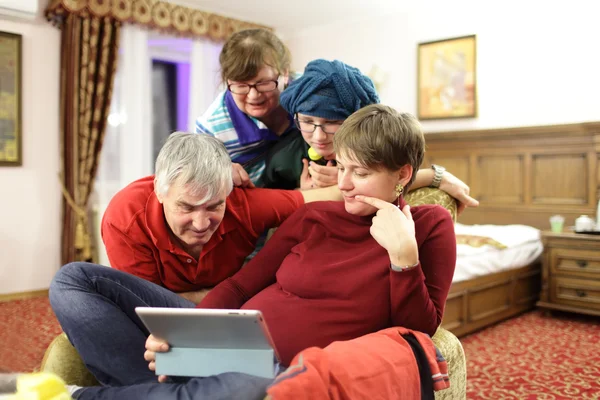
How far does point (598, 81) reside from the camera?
415cm

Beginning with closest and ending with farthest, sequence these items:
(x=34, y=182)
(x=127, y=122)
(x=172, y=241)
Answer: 1. (x=172, y=241)
2. (x=34, y=182)
3. (x=127, y=122)

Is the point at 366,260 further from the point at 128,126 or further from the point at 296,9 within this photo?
the point at 296,9

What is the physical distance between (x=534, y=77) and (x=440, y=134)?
933mm

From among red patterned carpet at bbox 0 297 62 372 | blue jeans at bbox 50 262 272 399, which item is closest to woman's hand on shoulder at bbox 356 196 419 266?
blue jeans at bbox 50 262 272 399

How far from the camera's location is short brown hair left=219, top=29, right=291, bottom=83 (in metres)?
1.86

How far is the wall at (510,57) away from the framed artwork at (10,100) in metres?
3.26

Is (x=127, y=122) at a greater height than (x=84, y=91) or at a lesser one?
lesser

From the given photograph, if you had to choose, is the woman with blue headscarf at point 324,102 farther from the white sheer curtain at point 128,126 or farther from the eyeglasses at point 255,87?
the white sheer curtain at point 128,126

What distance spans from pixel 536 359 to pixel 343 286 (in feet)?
7.19

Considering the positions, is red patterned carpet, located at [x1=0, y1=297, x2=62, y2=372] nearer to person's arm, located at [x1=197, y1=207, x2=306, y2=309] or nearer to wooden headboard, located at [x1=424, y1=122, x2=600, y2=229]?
person's arm, located at [x1=197, y1=207, x2=306, y2=309]

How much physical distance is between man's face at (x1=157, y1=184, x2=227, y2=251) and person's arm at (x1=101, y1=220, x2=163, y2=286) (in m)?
0.11

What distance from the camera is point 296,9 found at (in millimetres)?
5383

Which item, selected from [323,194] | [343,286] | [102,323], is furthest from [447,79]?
[102,323]

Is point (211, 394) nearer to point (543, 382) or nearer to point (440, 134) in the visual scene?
point (543, 382)
